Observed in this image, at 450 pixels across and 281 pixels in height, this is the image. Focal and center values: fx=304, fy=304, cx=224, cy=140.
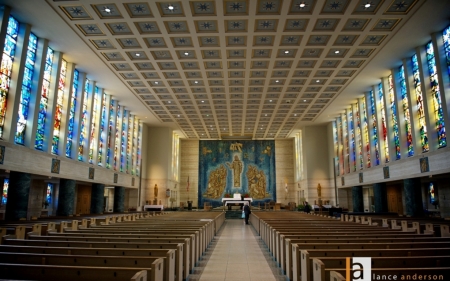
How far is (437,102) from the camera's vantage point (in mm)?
14516

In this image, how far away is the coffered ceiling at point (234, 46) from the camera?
12.9 metres

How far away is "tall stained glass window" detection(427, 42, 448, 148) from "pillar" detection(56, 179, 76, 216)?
63.3 feet

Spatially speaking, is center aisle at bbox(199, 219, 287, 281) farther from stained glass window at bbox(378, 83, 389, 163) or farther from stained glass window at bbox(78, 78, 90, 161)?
stained glass window at bbox(378, 83, 389, 163)

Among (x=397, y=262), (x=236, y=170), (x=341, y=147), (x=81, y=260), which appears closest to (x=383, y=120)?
(x=341, y=147)

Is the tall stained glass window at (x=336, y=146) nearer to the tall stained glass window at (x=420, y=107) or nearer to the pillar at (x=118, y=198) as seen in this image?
the tall stained glass window at (x=420, y=107)

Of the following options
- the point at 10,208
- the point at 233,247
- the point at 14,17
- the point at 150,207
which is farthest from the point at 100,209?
the point at 233,247

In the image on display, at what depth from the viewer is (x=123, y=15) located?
13.2 metres

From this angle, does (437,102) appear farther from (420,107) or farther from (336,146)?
(336,146)

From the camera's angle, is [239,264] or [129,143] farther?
[129,143]

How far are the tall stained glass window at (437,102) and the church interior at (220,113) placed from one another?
8 cm

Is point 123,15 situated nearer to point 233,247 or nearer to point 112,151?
point 233,247

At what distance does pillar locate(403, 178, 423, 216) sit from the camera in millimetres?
15953

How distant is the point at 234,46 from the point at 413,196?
12.5 metres

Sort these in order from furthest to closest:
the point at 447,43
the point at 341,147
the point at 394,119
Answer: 1. the point at 341,147
2. the point at 394,119
3. the point at 447,43
